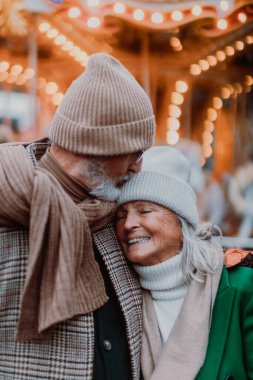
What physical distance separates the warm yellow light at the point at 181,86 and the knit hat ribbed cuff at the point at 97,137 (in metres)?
6.33

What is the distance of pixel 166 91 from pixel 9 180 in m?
6.69

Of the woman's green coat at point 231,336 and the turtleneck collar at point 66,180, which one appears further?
the woman's green coat at point 231,336

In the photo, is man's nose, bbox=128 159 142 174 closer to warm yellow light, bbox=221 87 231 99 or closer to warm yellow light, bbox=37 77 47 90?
warm yellow light, bbox=37 77 47 90

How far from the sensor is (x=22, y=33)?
6.47 meters

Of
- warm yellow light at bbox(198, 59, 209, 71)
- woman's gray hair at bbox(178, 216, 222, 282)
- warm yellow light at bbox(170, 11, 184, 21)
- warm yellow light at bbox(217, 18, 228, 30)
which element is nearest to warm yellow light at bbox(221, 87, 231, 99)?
warm yellow light at bbox(198, 59, 209, 71)

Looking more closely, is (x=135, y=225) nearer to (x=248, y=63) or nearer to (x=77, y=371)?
(x=77, y=371)

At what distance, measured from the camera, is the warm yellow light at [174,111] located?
8.48 meters

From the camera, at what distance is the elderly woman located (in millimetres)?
2092

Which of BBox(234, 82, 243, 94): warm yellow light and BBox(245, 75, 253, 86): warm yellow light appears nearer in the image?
BBox(245, 75, 253, 86): warm yellow light

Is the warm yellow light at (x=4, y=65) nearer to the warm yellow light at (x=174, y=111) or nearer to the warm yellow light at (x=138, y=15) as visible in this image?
the warm yellow light at (x=138, y=15)

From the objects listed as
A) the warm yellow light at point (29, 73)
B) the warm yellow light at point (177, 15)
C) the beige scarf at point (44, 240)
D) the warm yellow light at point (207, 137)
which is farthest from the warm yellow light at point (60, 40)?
the beige scarf at point (44, 240)

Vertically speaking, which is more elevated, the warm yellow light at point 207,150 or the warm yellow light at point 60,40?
the warm yellow light at point 60,40

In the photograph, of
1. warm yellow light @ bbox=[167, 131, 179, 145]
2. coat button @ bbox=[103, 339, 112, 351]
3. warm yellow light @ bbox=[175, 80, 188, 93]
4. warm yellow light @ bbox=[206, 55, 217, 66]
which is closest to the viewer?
coat button @ bbox=[103, 339, 112, 351]

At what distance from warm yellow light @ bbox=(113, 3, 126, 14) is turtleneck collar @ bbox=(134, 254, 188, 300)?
4.23 meters
